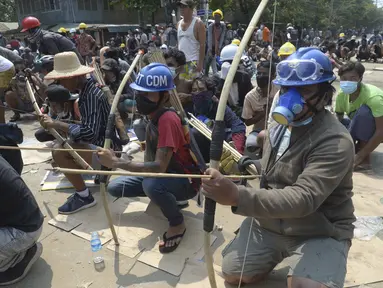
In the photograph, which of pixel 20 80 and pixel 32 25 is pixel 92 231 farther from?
pixel 20 80

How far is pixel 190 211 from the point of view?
11.5 ft

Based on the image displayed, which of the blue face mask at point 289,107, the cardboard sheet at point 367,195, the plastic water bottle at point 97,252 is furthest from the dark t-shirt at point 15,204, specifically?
the cardboard sheet at point 367,195

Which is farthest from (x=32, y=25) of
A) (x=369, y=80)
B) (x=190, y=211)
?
(x=369, y=80)

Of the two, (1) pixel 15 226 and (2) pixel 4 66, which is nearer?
(1) pixel 15 226

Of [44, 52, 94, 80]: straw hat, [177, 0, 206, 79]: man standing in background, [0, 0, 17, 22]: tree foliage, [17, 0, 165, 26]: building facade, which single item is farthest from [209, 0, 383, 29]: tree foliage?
[0, 0, 17, 22]: tree foliage

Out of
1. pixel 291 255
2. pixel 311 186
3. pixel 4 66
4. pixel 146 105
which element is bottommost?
pixel 291 255

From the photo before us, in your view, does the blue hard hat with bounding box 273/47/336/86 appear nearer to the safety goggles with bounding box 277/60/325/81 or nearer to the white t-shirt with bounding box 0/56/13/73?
the safety goggles with bounding box 277/60/325/81

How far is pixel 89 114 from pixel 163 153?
3.73 ft

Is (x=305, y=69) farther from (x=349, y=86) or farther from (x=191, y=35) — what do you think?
(x=191, y=35)

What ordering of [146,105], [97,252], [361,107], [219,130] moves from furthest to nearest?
1. [361,107]
2. [97,252]
3. [146,105]
4. [219,130]

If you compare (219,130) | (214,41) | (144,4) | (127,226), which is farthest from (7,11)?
(219,130)

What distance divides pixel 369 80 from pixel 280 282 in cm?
1093

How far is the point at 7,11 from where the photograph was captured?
52.8 metres

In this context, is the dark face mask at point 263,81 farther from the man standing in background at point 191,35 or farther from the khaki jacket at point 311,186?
the khaki jacket at point 311,186
